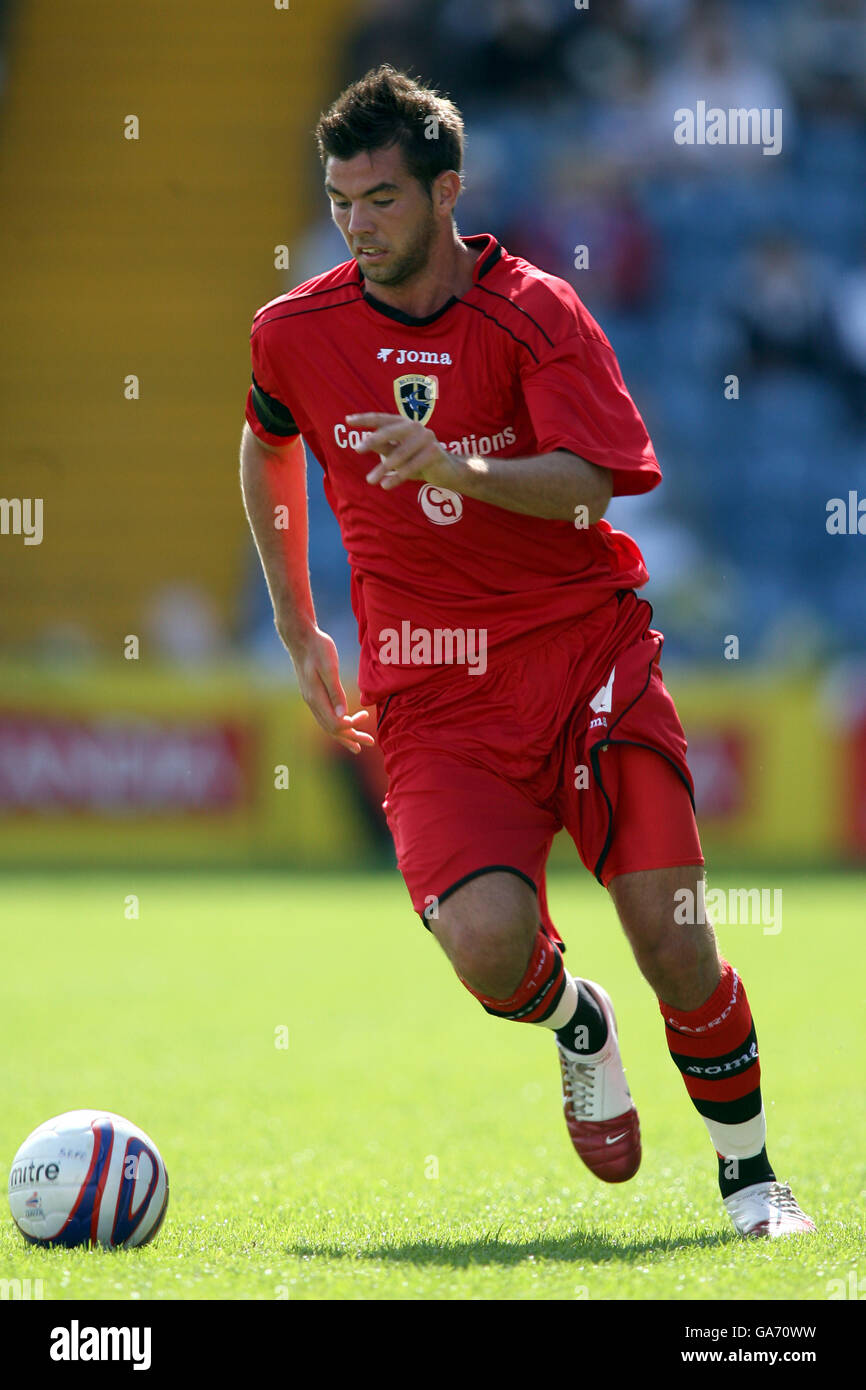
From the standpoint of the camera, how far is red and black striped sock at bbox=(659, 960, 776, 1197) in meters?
4.22

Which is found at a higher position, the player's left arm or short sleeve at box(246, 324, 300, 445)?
short sleeve at box(246, 324, 300, 445)

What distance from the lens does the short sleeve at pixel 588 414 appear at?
13.0 feet

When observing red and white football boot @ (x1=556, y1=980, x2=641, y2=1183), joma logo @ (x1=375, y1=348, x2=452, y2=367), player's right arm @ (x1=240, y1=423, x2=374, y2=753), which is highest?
joma logo @ (x1=375, y1=348, x2=452, y2=367)

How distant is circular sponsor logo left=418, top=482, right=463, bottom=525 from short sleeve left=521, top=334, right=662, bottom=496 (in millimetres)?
281

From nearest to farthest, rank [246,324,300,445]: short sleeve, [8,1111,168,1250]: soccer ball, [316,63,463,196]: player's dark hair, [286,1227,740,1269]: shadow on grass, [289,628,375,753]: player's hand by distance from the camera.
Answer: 1. [286,1227,740,1269]: shadow on grass
2. [8,1111,168,1250]: soccer ball
3. [316,63,463,196]: player's dark hair
4. [246,324,300,445]: short sleeve
5. [289,628,375,753]: player's hand

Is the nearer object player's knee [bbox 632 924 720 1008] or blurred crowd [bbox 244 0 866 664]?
player's knee [bbox 632 924 720 1008]

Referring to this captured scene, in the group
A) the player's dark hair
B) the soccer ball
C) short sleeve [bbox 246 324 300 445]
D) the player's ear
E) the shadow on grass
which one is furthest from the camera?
short sleeve [bbox 246 324 300 445]

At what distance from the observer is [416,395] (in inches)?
166

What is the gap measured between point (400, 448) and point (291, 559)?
1.12 metres

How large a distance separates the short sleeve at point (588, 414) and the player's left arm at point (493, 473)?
3cm

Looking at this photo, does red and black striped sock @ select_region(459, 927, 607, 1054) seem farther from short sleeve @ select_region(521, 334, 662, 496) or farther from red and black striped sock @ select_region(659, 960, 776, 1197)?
short sleeve @ select_region(521, 334, 662, 496)

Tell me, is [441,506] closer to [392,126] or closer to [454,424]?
[454,424]

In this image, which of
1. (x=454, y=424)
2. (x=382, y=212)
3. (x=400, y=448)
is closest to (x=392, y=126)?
(x=382, y=212)

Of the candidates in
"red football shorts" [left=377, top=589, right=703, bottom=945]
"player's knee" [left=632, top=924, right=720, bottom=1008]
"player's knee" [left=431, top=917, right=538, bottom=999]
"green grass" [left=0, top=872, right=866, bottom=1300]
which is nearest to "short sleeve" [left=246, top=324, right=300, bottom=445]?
"red football shorts" [left=377, top=589, right=703, bottom=945]
